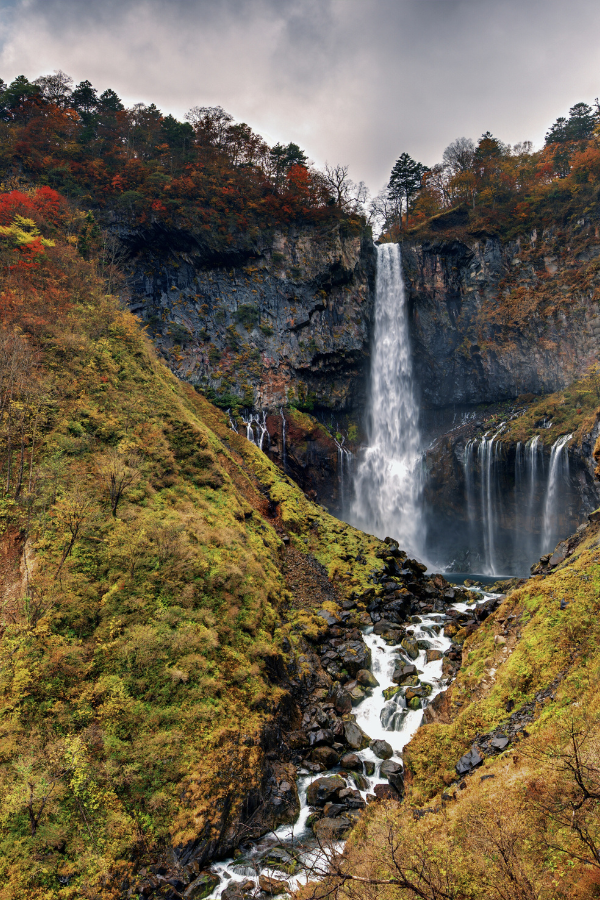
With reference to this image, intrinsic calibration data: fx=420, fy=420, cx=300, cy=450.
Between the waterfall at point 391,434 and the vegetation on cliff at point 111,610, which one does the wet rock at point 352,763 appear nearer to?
the vegetation on cliff at point 111,610

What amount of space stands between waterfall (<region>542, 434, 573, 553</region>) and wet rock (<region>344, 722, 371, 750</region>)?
24793 mm

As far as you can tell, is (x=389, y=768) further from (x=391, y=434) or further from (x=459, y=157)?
(x=459, y=157)

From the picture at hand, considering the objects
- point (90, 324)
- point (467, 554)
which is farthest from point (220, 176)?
point (467, 554)

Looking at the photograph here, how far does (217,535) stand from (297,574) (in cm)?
615

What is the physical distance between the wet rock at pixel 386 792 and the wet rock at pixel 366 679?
381 centimetres

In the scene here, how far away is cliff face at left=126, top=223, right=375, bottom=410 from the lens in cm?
3353

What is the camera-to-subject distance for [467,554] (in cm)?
3444

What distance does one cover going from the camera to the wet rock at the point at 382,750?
10.7 m

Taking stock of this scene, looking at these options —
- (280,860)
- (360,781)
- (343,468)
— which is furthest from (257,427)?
(280,860)

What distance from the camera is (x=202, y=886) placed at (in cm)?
734

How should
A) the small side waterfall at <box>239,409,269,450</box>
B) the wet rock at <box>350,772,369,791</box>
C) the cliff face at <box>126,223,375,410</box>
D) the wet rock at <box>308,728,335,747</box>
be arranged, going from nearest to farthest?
the wet rock at <box>350,772,369,791</box>
the wet rock at <box>308,728,335,747</box>
the small side waterfall at <box>239,409,269,450</box>
the cliff face at <box>126,223,375,410</box>

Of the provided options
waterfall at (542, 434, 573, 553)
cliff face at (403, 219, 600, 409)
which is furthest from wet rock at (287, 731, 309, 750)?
cliff face at (403, 219, 600, 409)

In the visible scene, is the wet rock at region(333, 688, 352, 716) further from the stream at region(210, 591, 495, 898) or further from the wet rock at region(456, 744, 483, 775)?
the wet rock at region(456, 744, 483, 775)

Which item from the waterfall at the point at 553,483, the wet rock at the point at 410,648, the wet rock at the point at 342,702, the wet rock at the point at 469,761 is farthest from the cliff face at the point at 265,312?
the wet rock at the point at 469,761
